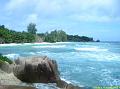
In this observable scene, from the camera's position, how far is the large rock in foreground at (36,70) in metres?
18.5

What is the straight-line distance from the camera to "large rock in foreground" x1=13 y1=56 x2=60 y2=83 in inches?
729

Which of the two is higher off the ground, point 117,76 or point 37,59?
point 37,59

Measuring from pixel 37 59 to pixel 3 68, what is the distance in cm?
192

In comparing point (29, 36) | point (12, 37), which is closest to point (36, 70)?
point (12, 37)

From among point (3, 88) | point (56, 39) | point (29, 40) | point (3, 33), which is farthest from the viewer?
point (56, 39)

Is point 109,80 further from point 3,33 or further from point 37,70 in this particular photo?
point 3,33

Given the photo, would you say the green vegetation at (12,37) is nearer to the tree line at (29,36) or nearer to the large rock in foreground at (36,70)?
the tree line at (29,36)

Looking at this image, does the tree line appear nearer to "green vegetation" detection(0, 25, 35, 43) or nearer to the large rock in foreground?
"green vegetation" detection(0, 25, 35, 43)

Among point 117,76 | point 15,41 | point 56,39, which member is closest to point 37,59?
point 117,76

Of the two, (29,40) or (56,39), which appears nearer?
(29,40)

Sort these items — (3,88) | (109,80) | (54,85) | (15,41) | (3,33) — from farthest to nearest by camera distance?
(15,41)
(3,33)
(109,80)
(54,85)
(3,88)

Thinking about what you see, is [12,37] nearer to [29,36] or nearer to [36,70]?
[29,36]

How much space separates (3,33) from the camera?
110 metres

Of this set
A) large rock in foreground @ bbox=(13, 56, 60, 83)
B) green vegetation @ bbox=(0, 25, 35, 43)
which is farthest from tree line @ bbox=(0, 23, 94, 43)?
large rock in foreground @ bbox=(13, 56, 60, 83)
